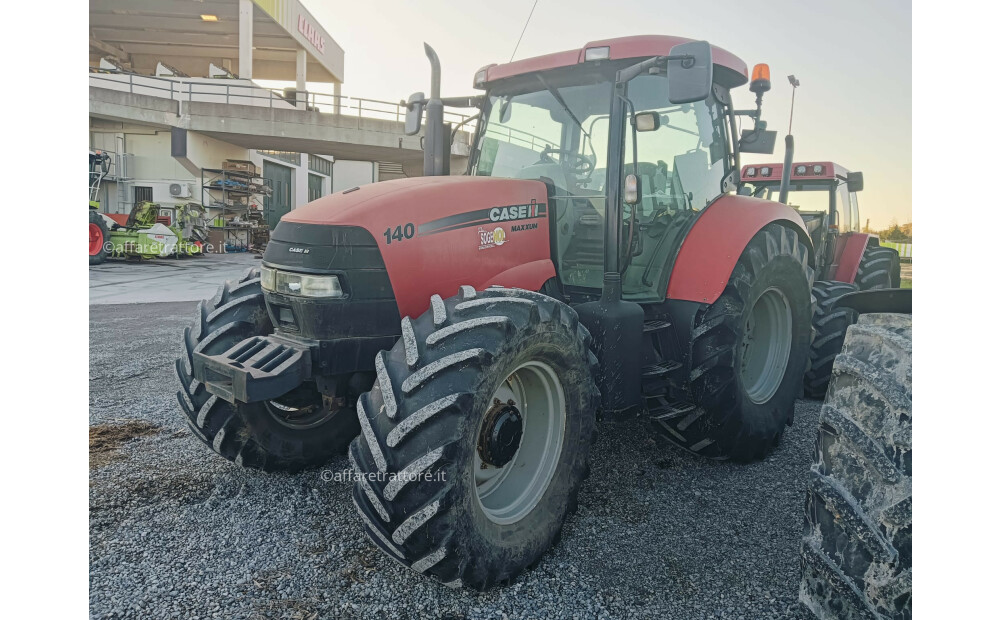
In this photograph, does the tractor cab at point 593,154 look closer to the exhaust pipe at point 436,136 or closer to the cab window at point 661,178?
the cab window at point 661,178

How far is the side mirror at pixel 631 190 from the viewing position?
2.96 metres

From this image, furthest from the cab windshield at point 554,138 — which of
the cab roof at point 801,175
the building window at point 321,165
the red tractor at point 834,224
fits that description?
the building window at point 321,165

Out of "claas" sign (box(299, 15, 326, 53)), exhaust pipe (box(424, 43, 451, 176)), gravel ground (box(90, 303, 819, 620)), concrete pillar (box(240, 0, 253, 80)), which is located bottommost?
gravel ground (box(90, 303, 819, 620))

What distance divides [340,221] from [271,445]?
4.13ft

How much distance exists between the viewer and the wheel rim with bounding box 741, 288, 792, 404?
3.70 m

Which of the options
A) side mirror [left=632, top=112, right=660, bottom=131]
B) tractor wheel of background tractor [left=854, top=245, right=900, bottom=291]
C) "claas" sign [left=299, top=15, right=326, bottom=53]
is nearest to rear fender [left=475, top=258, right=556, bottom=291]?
side mirror [left=632, top=112, right=660, bottom=131]

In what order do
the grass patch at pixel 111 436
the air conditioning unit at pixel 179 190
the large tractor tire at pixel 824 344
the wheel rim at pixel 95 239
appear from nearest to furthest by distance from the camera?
the grass patch at pixel 111 436 < the large tractor tire at pixel 824 344 < the wheel rim at pixel 95 239 < the air conditioning unit at pixel 179 190

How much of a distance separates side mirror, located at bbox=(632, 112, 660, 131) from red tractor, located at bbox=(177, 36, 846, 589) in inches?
0.4

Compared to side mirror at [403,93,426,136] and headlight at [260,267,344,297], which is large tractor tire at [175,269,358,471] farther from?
side mirror at [403,93,426,136]

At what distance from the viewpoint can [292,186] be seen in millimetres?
29047

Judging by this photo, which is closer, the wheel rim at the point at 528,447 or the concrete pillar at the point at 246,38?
the wheel rim at the point at 528,447

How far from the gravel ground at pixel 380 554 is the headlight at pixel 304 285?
3.32 feet

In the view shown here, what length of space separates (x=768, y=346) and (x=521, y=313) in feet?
7.41

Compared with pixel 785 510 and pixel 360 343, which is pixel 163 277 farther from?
pixel 785 510
